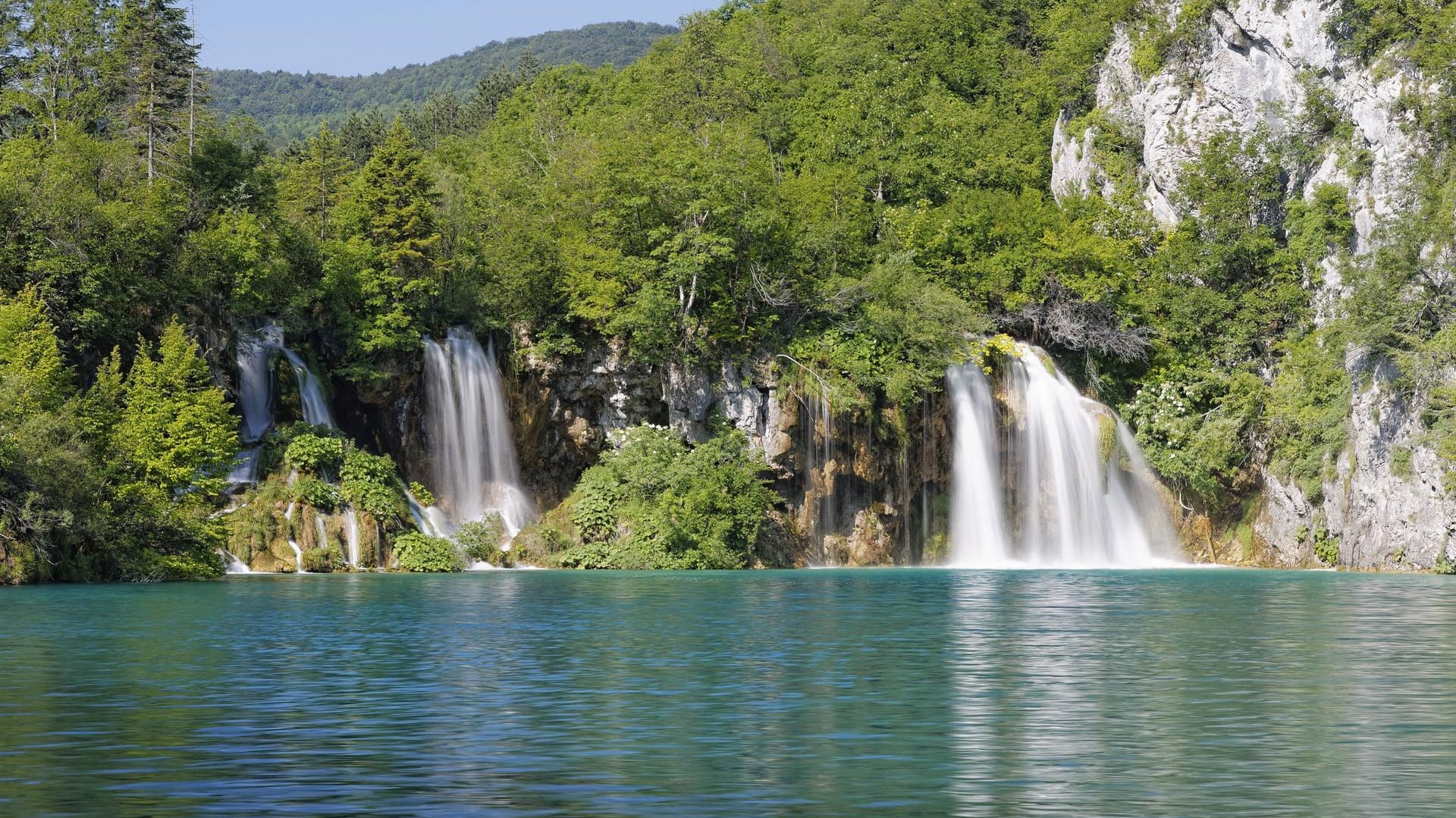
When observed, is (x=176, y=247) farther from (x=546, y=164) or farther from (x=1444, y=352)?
(x=1444, y=352)

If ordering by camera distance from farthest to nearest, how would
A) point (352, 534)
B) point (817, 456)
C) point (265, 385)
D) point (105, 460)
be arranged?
point (817, 456)
point (265, 385)
point (352, 534)
point (105, 460)

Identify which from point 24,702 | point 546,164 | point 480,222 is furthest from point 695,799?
point 546,164

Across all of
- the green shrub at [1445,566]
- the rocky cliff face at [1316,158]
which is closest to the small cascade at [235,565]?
the rocky cliff face at [1316,158]

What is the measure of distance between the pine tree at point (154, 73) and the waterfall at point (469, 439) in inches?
469

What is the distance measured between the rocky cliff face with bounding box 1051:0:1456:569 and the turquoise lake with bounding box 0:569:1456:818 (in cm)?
1995

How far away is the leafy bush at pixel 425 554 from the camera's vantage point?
139ft

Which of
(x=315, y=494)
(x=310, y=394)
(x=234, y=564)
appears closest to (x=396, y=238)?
(x=310, y=394)

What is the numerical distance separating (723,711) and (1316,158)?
45421 millimetres

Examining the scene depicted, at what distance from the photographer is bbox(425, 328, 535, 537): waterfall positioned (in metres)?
48.5

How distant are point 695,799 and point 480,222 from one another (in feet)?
167

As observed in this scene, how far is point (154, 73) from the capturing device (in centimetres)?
5281

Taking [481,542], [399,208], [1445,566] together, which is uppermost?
[399,208]

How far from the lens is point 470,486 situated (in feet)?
160

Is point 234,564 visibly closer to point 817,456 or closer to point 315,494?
point 315,494
